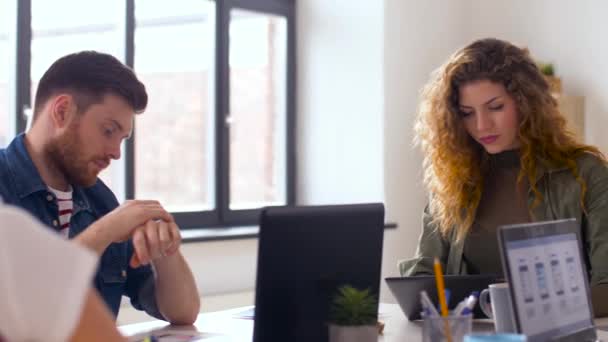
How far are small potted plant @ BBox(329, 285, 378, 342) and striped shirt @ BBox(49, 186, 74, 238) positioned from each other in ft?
3.00

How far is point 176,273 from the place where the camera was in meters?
2.23

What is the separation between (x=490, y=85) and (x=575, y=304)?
94 centimetres

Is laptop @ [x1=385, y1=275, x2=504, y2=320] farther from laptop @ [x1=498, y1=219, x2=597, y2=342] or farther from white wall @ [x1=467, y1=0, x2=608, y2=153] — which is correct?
white wall @ [x1=467, y1=0, x2=608, y2=153]

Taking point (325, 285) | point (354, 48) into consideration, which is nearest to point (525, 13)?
point (354, 48)

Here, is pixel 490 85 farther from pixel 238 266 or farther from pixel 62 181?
pixel 238 266

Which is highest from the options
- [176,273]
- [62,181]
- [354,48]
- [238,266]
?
[354,48]

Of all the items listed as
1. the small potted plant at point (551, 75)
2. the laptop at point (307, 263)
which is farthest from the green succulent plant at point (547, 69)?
the laptop at point (307, 263)

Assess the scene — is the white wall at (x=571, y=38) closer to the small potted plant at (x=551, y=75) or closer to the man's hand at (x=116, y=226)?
the small potted plant at (x=551, y=75)

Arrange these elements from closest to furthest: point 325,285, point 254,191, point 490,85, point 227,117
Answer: point 325,285 < point 490,85 < point 227,117 < point 254,191

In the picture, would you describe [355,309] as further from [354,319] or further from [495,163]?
[495,163]

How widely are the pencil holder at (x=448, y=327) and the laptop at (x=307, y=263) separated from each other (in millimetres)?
178

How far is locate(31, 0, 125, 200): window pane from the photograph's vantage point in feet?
13.2

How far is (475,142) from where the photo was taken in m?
2.64

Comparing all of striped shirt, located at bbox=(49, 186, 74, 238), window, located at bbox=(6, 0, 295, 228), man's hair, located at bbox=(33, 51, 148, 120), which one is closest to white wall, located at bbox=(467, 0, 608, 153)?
window, located at bbox=(6, 0, 295, 228)
